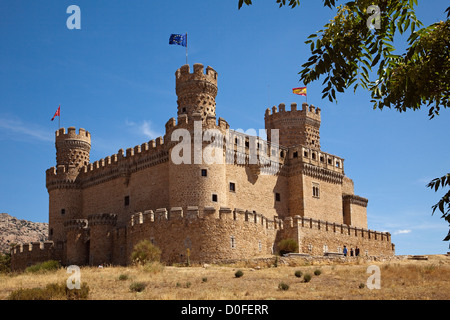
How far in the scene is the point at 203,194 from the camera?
29516mm

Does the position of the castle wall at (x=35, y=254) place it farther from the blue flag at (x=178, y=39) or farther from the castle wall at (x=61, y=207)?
the blue flag at (x=178, y=39)

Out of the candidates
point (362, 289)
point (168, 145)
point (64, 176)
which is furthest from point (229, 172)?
point (362, 289)

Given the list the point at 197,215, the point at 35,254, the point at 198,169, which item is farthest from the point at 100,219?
the point at 197,215

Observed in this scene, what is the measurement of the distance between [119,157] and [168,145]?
7.28 metres

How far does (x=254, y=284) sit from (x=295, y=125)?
25.1 metres

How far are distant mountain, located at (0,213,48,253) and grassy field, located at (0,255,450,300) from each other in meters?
42.4

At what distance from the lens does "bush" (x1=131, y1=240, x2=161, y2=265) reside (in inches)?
1039

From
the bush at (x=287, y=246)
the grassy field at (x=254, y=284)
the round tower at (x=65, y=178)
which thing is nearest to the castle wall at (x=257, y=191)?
the bush at (x=287, y=246)

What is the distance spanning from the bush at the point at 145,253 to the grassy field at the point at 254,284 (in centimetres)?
258

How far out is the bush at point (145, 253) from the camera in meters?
26.4

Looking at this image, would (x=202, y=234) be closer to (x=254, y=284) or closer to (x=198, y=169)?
(x=198, y=169)

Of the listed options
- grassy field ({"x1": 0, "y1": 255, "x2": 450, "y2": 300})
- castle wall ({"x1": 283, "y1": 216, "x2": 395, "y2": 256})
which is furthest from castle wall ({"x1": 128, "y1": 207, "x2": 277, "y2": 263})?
castle wall ({"x1": 283, "y1": 216, "x2": 395, "y2": 256})

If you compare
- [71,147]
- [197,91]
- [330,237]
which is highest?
[197,91]

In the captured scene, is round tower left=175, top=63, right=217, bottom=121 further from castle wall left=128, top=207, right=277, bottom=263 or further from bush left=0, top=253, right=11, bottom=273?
bush left=0, top=253, right=11, bottom=273
